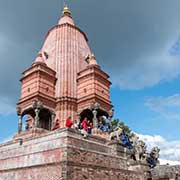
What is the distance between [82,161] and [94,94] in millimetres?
8668

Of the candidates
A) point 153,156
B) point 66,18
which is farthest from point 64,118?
point 66,18

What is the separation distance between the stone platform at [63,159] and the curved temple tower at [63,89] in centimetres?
430

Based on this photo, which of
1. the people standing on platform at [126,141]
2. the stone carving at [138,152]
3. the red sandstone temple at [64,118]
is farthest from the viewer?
the people standing on platform at [126,141]

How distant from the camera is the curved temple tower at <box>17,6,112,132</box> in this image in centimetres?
2148

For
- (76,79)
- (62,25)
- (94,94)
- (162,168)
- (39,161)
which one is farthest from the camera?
(62,25)

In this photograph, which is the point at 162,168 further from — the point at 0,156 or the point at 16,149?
the point at 0,156

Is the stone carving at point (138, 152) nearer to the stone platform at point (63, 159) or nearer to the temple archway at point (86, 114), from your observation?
the stone platform at point (63, 159)

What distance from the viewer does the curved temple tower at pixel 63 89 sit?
21484 millimetres

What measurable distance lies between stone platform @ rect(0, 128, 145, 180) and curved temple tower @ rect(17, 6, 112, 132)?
14.1ft

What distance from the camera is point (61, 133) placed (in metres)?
14.0

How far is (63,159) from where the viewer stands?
514 inches

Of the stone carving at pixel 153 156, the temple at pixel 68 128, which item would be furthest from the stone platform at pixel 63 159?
the stone carving at pixel 153 156

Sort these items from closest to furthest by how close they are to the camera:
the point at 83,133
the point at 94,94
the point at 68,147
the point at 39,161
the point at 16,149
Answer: the point at 68,147 < the point at 39,161 < the point at 83,133 < the point at 16,149 < the point at 94,94

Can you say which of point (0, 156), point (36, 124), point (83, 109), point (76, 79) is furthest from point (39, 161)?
point (76, 79)
